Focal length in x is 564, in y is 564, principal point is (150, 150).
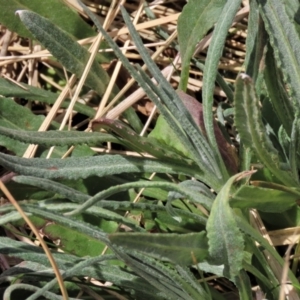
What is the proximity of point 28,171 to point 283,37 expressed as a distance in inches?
19.1

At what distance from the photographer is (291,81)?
966 millimetres

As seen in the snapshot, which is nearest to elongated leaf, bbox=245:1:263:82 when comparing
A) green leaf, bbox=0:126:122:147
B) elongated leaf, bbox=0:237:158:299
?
green leaf, bbox=0:126:122:147

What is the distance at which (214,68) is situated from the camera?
3.37 feet

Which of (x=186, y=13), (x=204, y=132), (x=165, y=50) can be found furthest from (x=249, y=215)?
(x=165, y=50)

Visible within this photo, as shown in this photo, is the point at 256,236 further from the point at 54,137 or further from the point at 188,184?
the point at 54,137

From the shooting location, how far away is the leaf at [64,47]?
41.1 inches

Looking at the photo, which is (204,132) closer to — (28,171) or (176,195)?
(176,195)

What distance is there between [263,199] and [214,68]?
0.25 meters

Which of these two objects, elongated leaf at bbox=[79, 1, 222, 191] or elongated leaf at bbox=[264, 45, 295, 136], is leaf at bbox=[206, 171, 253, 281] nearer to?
elongated leaf at bbox=[79, 1, 222, 191]

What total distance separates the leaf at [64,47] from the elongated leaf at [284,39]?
1.32ft

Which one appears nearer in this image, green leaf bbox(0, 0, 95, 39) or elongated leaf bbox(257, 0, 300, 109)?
elongated leaf bbox(257, 0, 300, 109)

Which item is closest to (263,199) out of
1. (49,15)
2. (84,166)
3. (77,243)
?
(84,166)

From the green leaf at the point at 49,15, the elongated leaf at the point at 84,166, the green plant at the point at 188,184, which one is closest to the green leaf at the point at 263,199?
the green plant at the point at 188,184

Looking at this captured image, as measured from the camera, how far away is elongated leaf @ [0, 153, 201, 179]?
0.92 m
